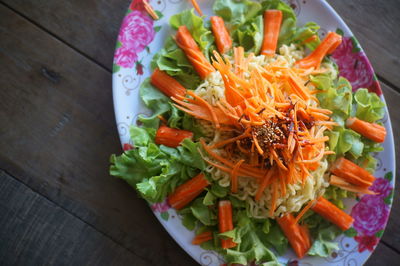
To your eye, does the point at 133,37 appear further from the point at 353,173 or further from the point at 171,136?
the point at 353,173

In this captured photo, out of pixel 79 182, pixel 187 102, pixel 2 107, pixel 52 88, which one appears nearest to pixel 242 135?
pixel 187 102

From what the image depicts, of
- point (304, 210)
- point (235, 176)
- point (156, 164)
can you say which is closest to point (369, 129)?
point (304, 210)

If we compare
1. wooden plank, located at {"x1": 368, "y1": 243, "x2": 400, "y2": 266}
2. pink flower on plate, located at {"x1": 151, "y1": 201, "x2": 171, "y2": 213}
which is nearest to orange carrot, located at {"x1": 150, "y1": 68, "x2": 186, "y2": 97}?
pink flower on plate, located at {"x1": 151, "y1": 201, "x2": 171, "y2": 213}

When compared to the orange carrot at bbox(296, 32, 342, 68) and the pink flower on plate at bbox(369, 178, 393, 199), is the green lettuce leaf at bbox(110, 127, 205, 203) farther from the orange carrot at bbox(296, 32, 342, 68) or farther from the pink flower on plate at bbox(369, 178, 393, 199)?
the pink flower on plate at bbox(369, 178, 393, 199)

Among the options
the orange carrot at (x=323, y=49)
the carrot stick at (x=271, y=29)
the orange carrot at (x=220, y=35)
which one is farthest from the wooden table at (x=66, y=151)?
the carrot stick at (x=271, y=29)

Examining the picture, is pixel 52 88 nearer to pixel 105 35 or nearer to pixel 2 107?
pixel 2 107
